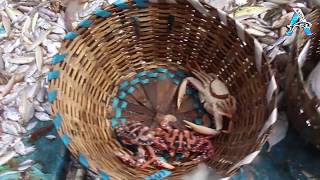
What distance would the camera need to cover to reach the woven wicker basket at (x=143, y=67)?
Result: 835 mm

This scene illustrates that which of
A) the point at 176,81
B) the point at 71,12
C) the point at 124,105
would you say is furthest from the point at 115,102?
the point at 71,12

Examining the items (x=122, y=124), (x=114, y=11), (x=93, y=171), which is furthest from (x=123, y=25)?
(x=93, y=171)

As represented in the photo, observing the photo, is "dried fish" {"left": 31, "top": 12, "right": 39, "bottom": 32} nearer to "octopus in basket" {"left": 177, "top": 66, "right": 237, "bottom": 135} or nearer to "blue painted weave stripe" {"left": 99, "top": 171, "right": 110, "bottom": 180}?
"octopus in basket" {"left": 177, "top": 66, "right": 237, "bottom": 135}

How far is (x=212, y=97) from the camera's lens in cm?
99

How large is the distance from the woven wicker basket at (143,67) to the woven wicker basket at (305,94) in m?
0.05

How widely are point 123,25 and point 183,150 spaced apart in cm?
27

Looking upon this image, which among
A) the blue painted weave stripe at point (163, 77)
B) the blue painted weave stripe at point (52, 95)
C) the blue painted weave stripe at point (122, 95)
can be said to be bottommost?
the blue painted weave stripe at point (122, 95)

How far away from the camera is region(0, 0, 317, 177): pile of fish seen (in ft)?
3.19

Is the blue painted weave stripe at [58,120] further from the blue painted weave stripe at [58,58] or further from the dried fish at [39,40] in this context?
the dried fish at [39,40]

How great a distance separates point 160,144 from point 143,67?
0.63ft

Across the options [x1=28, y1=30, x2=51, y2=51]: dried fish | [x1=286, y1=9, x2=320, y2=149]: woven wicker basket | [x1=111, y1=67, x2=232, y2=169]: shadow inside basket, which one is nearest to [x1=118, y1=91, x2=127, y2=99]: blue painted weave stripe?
[x1=111, y1=67, x2=232, y2=169]: shadow inside basket

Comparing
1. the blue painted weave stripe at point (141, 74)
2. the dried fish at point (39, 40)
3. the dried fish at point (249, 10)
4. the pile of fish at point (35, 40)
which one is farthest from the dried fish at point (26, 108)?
the dried fish at point (249, 10)

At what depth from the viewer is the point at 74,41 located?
91 centimetres

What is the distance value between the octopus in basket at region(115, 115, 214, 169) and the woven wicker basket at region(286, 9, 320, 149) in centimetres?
16
